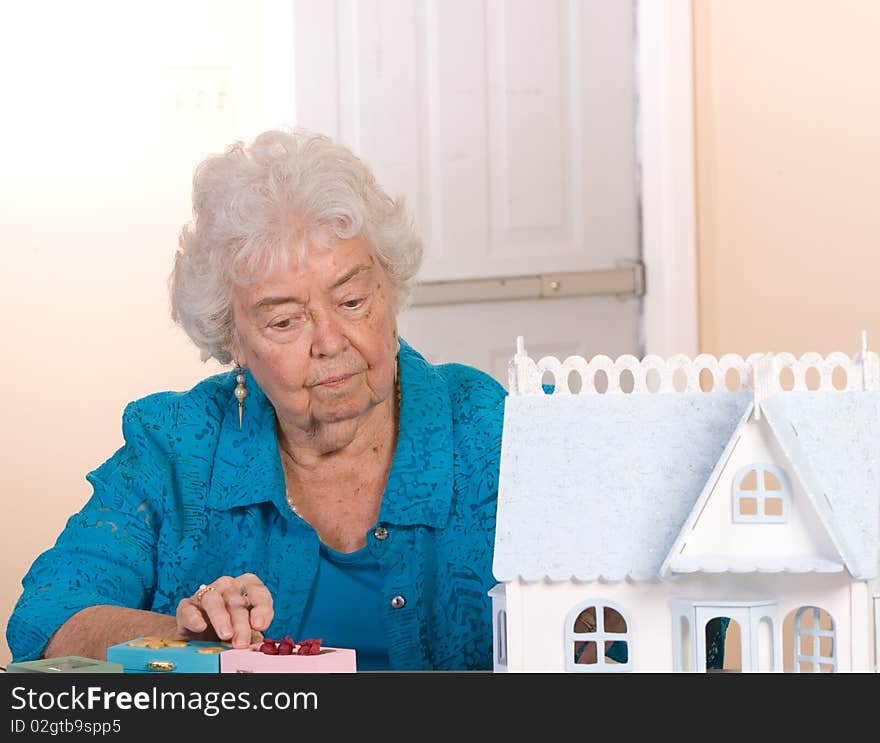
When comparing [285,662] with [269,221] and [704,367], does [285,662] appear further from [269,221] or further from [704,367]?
[269,221]

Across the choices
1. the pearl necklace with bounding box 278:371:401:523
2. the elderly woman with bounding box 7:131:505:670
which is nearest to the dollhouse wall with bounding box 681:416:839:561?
the elderly woman with bounding box 7:131:505:670

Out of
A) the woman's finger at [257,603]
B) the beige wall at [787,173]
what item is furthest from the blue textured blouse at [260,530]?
the beige wall at [787,173]

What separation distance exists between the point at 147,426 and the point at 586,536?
2.85 feet

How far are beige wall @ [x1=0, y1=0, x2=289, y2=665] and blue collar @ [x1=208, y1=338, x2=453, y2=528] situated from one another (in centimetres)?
147

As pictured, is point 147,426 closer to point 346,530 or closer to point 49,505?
point 346,530

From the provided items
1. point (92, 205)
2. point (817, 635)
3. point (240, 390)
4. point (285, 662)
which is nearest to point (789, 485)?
point (817, 635)

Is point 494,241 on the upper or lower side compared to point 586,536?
upper

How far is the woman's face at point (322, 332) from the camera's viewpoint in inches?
65.6

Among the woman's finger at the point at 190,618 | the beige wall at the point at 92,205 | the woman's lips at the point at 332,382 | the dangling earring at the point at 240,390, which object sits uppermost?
the beige wall at the point at 92,205

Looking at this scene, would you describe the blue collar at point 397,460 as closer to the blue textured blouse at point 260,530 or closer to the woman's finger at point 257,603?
the blue textured blouse at point 260,530

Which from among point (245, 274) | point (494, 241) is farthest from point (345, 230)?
point (494, 241)

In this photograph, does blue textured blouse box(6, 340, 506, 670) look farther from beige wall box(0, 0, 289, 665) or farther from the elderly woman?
beige wall box(0, 0, 289, 665)

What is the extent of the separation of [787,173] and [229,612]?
2252 millimetres
